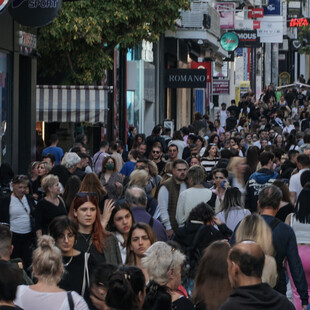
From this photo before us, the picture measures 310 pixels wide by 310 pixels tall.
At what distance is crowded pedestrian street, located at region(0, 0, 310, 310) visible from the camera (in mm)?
6465

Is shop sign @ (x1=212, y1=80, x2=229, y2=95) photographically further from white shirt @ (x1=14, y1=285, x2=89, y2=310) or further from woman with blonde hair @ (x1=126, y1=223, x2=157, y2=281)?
white shirt @ (x1=14, y1=285, x2=89, y2=310)

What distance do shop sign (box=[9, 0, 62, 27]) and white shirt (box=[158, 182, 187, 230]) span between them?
180 inches

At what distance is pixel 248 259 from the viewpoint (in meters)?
5.87

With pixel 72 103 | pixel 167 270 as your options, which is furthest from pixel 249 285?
pixel 72 103

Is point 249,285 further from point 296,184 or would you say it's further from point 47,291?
point 296,184

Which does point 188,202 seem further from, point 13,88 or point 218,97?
point 218,97

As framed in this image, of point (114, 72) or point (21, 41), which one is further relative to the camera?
point (114, 72)

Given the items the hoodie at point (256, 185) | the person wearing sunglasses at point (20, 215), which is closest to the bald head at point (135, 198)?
the person wearing sunglasses at point (20, 215)

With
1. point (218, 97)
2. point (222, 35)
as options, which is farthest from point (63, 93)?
point (218, 97)

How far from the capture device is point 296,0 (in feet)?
299

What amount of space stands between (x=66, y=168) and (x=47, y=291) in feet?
26.5

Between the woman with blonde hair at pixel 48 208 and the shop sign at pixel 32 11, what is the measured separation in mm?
5732

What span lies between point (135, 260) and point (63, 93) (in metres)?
14.5

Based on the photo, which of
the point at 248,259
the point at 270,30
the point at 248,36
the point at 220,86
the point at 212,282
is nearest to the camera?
the point at 248,259
